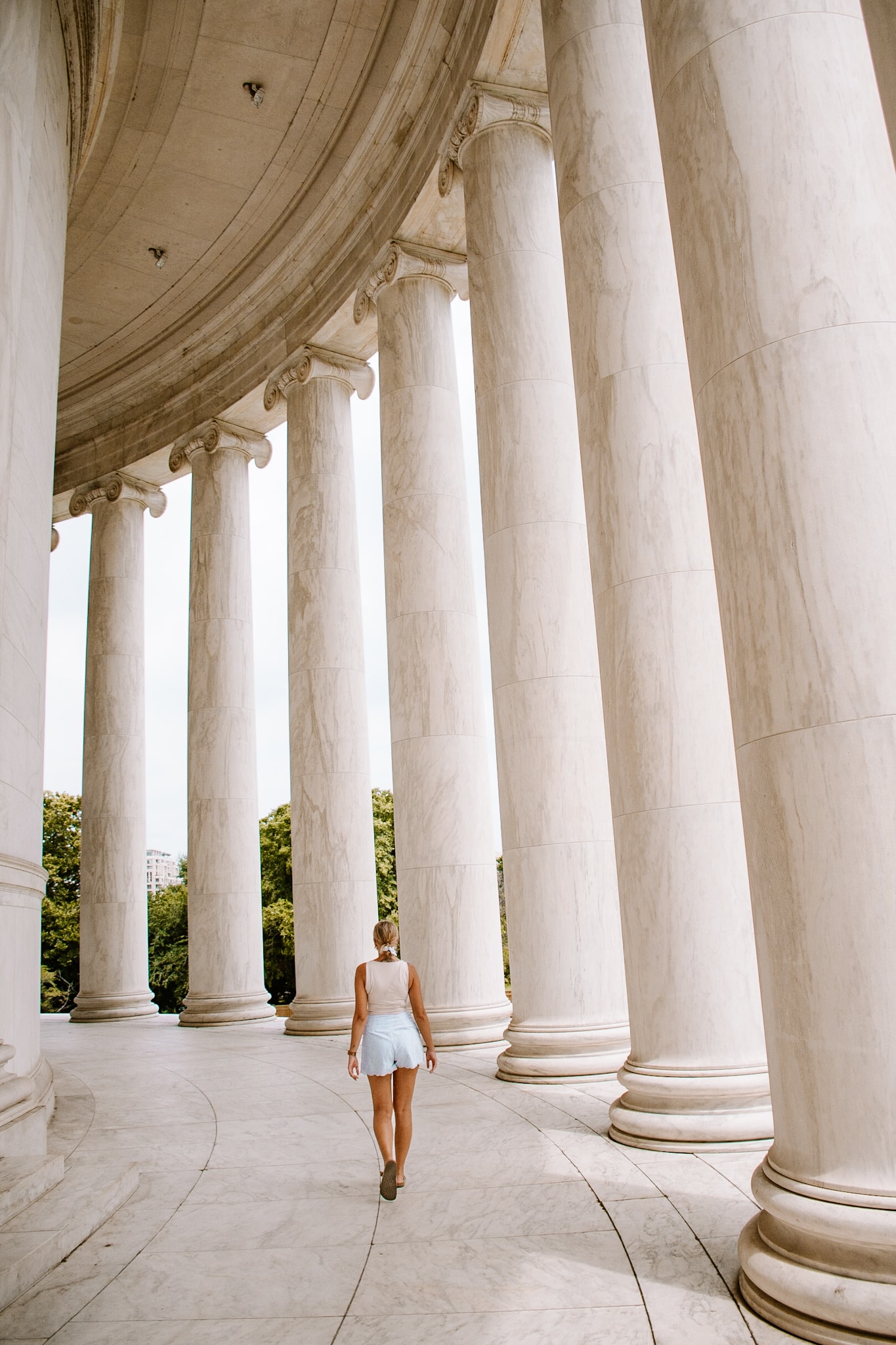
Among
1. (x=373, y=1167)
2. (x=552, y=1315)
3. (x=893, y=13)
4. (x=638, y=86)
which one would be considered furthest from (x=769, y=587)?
(x=638, y=86)

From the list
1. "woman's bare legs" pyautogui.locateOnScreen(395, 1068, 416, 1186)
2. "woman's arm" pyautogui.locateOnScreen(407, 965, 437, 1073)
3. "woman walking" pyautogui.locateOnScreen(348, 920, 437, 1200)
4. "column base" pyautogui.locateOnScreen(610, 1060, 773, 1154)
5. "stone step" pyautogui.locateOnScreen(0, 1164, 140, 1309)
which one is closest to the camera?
"stone step" pyautogui.locateOnScreen(0, 1164, 140, 1309)

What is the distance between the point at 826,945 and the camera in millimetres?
93125

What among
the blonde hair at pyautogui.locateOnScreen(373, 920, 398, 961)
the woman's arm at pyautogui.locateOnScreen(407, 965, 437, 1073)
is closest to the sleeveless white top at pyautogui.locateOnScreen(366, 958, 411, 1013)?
the woman's arm at pyautogui.locateOnScreen(407, 965, 437, 1073)

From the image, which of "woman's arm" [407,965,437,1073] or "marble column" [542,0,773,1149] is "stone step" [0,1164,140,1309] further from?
"marble column" [542,0,773,1149]

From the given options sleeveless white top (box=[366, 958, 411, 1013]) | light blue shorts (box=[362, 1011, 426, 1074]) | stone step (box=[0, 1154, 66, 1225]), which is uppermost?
sleeveless white top (box=[366, 958, 411, 1013])

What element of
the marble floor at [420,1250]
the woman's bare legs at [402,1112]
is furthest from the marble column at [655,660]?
the woman's bare legs at [402,1112]

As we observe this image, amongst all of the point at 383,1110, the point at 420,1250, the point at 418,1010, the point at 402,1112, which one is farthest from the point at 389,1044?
the point at 420,1250

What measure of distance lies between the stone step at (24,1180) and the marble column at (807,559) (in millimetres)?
81928

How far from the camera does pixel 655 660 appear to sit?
16775 cm

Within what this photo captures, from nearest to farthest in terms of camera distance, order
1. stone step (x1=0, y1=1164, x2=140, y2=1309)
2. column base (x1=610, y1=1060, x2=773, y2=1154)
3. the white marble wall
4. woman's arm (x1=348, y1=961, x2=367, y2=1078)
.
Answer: stone step (x1=0, y1=1164, x2=140, y2=1309), column base (x1=610, y1=1060, x2=773, y2=1154), woman's arm (x1=348, y1=961, x2=367, y2=1078), the white marble wall

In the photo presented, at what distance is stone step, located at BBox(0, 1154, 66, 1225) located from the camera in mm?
120438

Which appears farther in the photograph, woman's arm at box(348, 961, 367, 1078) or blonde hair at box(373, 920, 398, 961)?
blonde hair at box(373, 920, 398, 961)

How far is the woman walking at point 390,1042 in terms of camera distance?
142125 mm

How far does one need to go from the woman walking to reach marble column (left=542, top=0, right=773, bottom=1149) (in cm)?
3441
